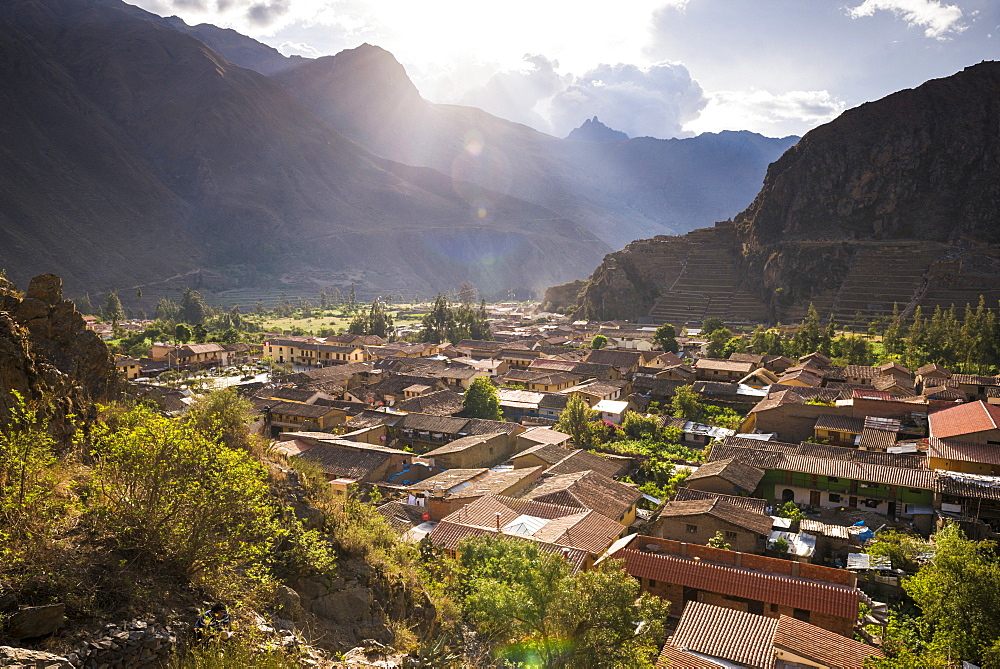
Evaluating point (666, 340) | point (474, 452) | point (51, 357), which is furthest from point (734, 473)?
point (666, 340)

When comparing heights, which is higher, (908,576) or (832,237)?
(832,237)

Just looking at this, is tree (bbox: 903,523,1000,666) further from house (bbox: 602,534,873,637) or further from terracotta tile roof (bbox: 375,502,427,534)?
terracotta tile roof (bbox: 375,502,427,534)

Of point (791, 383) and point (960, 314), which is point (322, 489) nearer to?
point (791, 383)

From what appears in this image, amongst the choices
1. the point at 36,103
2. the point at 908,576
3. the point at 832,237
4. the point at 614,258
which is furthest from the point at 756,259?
the point at 36,103

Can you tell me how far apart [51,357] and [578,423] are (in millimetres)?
29603

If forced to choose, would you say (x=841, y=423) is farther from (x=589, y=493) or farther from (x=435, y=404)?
(x=435, y=404)

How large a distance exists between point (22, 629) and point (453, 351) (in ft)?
202

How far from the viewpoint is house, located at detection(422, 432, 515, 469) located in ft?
101

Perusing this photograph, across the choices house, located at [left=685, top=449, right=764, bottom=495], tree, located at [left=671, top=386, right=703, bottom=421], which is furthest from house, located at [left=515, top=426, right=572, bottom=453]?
tree, located at [left=671, top=386, right=703, bottom=421]

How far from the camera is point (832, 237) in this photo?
100812 millimetres

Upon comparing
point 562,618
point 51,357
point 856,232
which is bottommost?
point 562,618

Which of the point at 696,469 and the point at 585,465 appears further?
the point at 696,469

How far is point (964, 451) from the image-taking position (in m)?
26.9

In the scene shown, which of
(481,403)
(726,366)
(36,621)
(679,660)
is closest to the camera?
(36,621)
